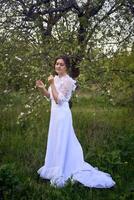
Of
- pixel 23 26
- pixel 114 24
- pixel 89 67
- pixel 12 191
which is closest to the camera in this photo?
pixel 12 191

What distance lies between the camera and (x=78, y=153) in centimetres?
845

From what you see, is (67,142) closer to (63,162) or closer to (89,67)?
(63,162)

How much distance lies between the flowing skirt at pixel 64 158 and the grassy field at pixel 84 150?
0.69 ft

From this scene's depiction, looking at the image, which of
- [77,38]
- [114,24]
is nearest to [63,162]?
[77,38]

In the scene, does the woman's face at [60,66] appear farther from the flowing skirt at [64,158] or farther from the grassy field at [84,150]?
the grassy field at [84,150]

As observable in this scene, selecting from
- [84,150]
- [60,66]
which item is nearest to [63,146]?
[60,66]

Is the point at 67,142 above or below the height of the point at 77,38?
below

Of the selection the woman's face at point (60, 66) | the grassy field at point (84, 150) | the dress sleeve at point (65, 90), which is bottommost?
the grassy field at point (84, 150)

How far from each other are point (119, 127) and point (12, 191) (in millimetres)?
6307

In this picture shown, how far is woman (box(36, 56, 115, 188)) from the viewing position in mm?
8062

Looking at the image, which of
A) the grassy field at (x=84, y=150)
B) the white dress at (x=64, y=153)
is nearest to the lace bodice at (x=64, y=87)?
the white dress at (x=64, y=153)

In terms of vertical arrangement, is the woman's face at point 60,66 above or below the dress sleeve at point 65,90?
above

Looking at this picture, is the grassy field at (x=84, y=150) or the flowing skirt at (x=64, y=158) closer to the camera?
the grassy field at (x=84, y=150)

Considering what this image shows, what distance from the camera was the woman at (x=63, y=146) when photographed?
8.06 m
